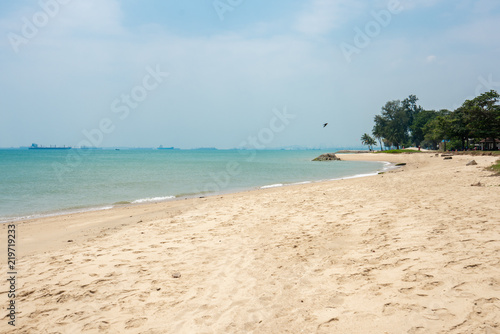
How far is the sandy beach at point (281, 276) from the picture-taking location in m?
3.53

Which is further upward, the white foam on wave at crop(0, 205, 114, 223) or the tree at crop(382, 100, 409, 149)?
the tree at crop(382, 100, 409, 149)

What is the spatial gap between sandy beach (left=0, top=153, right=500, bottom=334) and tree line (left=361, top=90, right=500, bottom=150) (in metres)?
51.6

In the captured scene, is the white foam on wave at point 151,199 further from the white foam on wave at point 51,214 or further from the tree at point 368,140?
the tree at point 368,140

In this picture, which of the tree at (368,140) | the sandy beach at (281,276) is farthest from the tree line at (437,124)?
the sandy beach at (281,276)

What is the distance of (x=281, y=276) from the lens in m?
4.93

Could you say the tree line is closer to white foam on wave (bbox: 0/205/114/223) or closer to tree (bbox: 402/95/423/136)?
tree (bbox: 402/95/423/136)

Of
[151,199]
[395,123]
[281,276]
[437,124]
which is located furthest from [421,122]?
[281,276]

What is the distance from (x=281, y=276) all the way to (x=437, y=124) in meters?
71.3

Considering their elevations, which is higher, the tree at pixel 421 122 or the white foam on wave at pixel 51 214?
the tree at pixel 421 122

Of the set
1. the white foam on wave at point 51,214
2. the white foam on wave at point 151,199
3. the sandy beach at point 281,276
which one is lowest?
the white foam on wave at point 51,214

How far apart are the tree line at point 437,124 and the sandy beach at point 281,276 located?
51.6m

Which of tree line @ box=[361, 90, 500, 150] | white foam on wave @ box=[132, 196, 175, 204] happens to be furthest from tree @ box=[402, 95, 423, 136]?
white foam on wave @ box=[132, 196, 175, 204]

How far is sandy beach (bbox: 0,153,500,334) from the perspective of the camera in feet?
11.6

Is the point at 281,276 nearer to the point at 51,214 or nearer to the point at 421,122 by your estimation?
the point at 51,214
